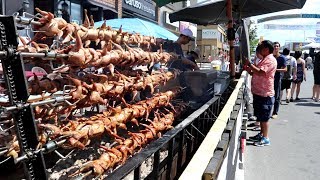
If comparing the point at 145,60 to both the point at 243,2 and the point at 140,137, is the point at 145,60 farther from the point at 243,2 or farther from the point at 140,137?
the point at 243,2

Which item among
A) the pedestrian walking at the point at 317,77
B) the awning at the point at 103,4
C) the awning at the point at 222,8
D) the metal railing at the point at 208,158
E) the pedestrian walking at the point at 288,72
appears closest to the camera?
the metal railing at the point at 208,158

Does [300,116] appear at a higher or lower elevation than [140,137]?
lower

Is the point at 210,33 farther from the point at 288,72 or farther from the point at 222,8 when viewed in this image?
the point at 222,8

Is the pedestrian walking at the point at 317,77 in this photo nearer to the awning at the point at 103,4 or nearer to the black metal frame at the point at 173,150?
the awning at the point at 103,4

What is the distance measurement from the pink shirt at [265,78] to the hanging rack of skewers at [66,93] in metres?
3.40

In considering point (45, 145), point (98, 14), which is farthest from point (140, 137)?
point (98, 14)

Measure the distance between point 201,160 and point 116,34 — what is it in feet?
7.38

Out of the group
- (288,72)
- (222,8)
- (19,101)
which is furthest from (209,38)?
(19,101)

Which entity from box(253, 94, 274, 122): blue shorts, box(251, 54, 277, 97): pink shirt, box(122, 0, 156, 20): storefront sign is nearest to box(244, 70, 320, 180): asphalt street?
box(253, 94, 274, 122): blue shorts

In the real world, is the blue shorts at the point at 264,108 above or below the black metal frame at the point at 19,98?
below

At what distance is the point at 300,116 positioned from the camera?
10.9 meters

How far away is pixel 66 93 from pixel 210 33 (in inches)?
2035

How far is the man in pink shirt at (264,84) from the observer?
23.1ft

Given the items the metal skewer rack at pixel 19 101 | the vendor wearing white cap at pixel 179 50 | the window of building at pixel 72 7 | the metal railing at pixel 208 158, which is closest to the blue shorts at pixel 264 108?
the vendor wearing white cap at pixel 179 50
